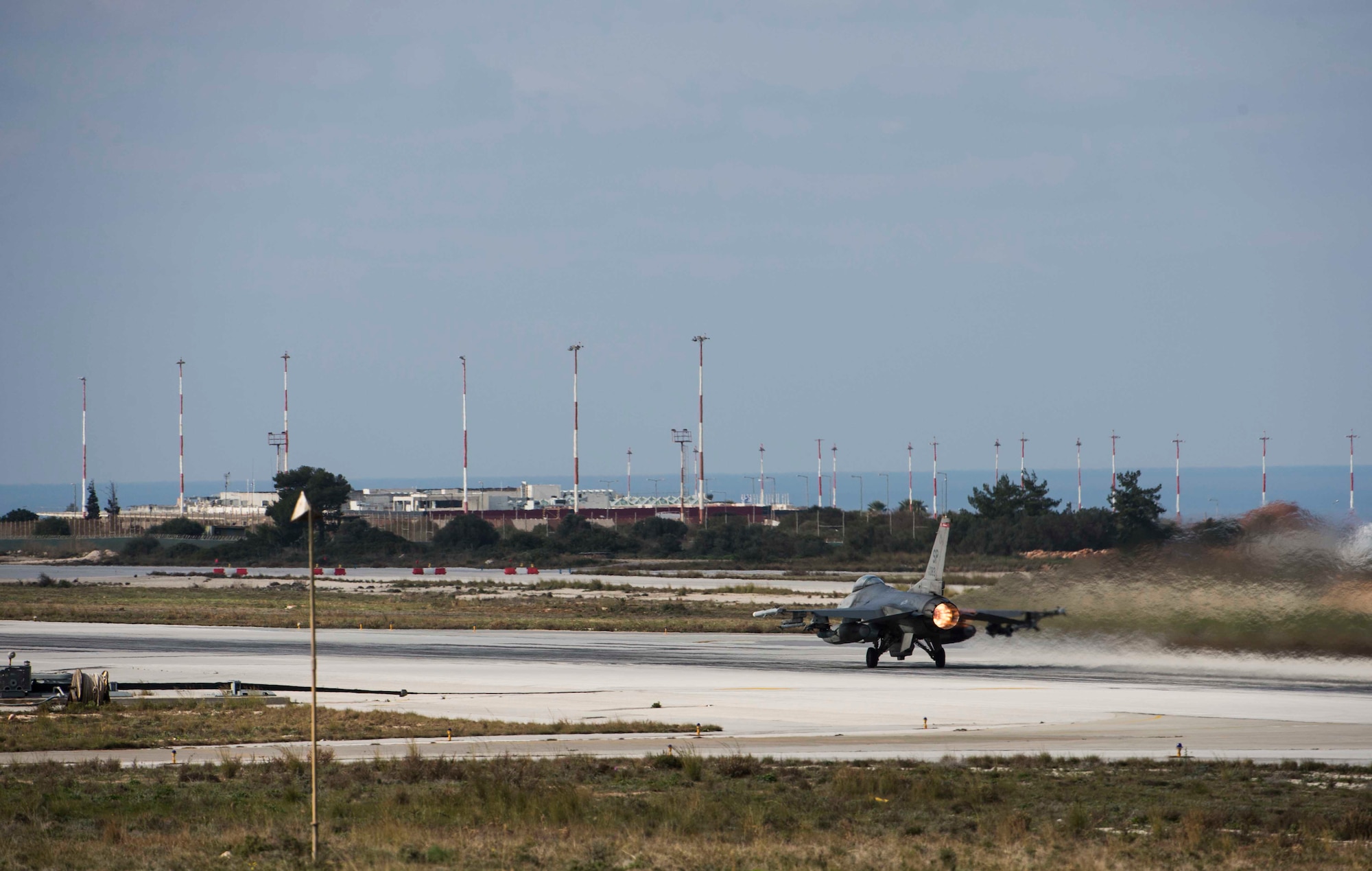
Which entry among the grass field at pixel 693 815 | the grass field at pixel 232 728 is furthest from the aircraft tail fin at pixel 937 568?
the grass field at pixel 693 815

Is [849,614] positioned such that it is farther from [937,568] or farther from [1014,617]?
[1014,617]

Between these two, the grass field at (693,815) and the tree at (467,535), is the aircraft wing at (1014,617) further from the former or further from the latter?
the tree at (467,535)

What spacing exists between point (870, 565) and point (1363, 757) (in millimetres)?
91619

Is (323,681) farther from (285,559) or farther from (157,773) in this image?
(285,559)

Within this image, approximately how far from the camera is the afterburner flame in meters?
45.4

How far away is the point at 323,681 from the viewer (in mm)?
42969

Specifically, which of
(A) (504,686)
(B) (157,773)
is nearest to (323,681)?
(A) (504,686)

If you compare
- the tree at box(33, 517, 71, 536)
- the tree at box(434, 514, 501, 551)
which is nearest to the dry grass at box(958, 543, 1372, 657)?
the tree at box(434, 514, 501, 551)

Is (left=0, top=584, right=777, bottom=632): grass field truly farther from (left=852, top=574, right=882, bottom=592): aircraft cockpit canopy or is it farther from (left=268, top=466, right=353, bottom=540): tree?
(left=268, top=466, right=353, bottom=540): tree

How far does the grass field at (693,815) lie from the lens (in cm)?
1895

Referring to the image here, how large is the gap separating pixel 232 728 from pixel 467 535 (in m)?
118

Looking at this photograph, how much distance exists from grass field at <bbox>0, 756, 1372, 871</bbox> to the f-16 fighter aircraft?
18.6 m

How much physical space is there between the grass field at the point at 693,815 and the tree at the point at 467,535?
12130cm

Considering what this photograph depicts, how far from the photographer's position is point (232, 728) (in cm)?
3309
